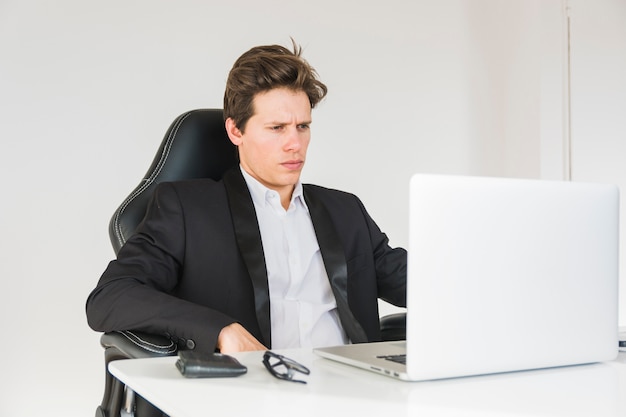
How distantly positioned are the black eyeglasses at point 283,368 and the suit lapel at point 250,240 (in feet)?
2.30

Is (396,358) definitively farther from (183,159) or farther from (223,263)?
(183,159)

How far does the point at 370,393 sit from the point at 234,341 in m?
0.51

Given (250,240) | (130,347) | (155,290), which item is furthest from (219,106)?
(130,347)

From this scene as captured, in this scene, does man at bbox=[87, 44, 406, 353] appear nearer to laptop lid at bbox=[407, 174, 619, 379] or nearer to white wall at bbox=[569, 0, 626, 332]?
laptop lid at bbox=[407, 174, 619, 379]

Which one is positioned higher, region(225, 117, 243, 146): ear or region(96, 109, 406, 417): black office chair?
region(225, 117, 243, 146): ear

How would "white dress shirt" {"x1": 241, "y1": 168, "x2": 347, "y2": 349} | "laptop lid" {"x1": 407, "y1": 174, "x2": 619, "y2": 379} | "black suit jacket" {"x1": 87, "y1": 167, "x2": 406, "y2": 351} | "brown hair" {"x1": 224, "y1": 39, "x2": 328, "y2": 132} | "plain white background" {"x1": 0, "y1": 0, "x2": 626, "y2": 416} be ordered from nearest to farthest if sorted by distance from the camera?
1. "laptop lid" {"x1": 407, "y1": 174, "x2": 619, "y2": 379}
2. "black suit jacket" {"x1": 87, "y1": 167, "x2": 406, "y2": 351}
3. "white dress shirt" {"x1": 241, "y1": 168, "x2": 347, "y2": 349}
4. "brown hair" {"x1": 224, "y1": 39, "x2": 328, "y2": 132}
5. "plain white background" {"x1": 0, "y1": 0, "x2": 626, "y2": 416}

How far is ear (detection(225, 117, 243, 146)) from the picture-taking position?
2.10 metres

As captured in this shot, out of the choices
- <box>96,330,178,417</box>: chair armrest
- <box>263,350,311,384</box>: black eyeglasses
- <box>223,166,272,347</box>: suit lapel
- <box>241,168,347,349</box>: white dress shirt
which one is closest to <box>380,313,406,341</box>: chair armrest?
<box>241,168,347,349</box>: white dress shirt

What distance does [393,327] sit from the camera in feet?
6.74

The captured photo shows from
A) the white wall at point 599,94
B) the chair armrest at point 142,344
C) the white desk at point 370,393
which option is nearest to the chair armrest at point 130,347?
the chair armrest at point 142,344

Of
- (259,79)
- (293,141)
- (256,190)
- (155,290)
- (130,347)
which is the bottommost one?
(130,347)

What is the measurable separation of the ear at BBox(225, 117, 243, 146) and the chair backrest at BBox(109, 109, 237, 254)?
0.11 feet

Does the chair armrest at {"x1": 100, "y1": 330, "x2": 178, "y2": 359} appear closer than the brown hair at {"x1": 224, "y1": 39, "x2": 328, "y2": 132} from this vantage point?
Yes

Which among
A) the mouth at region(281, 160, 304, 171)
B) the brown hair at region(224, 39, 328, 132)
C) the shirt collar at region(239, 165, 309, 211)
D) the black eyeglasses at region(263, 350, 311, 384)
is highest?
the brown hair at region(224, 39, 328, 132)
